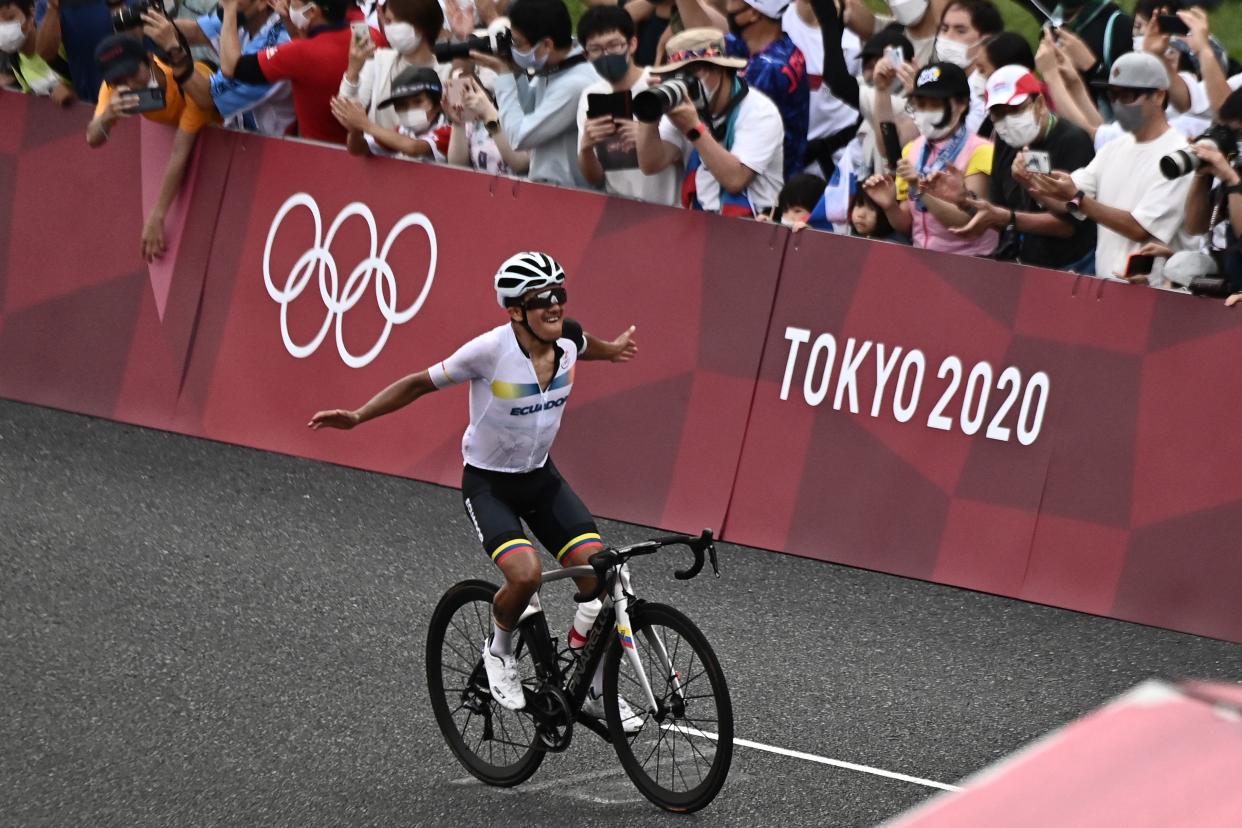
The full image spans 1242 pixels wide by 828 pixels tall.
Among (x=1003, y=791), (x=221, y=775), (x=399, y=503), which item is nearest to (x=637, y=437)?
(x=399, y=503)

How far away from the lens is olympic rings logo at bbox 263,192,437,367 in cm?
1162

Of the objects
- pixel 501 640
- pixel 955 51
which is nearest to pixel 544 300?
pixel 501 640

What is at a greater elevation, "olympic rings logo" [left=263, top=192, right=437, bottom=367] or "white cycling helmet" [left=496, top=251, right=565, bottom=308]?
"white cycling helmet" [left=496, top=251, right=565, bottom=308]

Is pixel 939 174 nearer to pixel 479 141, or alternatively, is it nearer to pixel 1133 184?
pixel 1133 184

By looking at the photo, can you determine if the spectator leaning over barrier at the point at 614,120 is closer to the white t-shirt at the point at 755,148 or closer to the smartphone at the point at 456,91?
the white t-shirt at the point at 755,148

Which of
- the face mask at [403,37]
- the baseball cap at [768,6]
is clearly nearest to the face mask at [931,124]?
the baseball cap at [768,6]

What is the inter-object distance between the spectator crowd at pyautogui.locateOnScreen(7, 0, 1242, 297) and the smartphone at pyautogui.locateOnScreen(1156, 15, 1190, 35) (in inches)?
0.7

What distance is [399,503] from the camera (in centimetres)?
1130

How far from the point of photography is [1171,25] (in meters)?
11.1

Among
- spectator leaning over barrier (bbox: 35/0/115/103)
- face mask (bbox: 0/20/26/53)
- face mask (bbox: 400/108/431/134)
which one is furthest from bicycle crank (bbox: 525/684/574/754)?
face mask (bbox: 0/20/26/53)

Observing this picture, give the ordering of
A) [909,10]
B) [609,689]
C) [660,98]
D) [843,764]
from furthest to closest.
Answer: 1. [909,10]
2. [660,98]
3. [843,764]
4. [609,689]

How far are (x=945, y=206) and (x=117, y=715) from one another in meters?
5.23

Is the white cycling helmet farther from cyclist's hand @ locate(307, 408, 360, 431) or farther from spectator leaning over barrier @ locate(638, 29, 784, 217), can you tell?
spectator leaning over barrier @ locate(638, 29, 784, 217)

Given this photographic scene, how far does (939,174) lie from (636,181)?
6.00 feet
